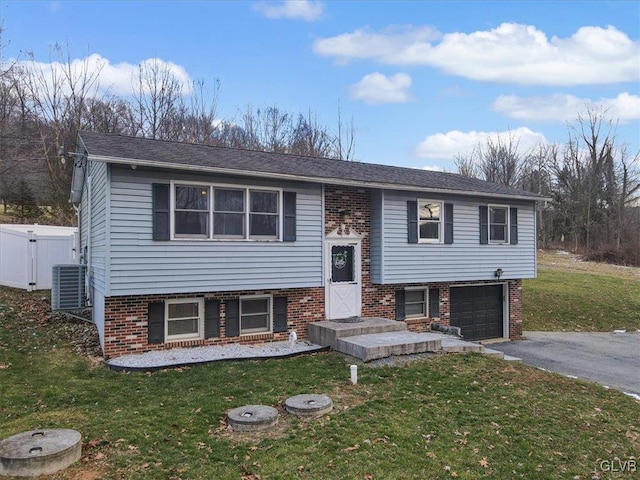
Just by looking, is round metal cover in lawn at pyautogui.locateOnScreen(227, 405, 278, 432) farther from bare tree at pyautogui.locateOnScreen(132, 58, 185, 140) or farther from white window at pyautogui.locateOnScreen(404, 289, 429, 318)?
bare tree at pyautogui.locateOnScreen(132, 58, 185, 140)

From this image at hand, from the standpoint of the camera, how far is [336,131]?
108 feet

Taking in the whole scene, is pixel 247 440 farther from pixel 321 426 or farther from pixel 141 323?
pixel 141 323

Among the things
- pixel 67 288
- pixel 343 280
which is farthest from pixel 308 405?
pixel 67 288

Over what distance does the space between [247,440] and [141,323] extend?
4.61 m

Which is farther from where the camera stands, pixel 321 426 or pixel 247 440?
pixel 321 426

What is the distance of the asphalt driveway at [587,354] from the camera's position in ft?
32.7

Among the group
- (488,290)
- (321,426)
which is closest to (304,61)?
(488,290)

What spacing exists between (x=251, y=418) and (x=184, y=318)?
14.4 feet

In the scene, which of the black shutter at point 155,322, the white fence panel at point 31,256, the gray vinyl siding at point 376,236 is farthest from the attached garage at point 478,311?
the white fence panel at point 31,256

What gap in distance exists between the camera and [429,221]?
12.6 m

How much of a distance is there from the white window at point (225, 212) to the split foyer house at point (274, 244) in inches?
1.0

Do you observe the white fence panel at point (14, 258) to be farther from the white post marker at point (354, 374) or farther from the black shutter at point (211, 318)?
the white post marker at point (354, 374)

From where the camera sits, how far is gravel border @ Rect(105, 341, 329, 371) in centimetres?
819

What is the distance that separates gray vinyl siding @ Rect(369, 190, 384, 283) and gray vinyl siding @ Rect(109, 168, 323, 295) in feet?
5.62
